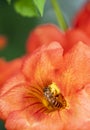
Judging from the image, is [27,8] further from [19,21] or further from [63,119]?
[19,21]

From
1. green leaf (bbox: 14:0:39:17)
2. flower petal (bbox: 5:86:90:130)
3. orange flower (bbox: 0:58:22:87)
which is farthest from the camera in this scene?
orange flower (bbox: 0:58:22:87)

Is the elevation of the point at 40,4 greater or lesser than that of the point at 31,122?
greater

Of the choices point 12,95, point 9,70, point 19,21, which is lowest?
point 19,21

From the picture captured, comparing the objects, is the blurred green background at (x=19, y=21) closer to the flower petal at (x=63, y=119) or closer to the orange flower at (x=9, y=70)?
the orange flower at (x=9, y=70)

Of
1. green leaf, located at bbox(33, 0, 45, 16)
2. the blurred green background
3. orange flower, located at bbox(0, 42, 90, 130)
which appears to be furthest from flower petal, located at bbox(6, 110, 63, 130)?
the blurred green background

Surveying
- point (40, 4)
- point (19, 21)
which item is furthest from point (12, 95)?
point (19, 21)

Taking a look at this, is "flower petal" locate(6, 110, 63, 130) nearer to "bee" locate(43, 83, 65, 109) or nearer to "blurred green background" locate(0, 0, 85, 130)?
"bee" locate(43, 83, 65, 109)

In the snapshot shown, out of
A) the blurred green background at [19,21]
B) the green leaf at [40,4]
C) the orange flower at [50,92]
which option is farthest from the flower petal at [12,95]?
the blurred green background at [19,21]
